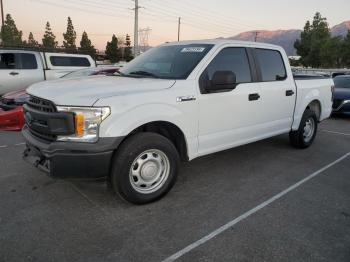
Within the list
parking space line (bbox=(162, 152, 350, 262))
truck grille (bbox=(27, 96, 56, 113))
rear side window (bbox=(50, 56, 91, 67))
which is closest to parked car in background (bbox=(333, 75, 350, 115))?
parking space line (bbox=(162, 152, 350, 262))

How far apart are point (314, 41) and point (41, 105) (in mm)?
46953

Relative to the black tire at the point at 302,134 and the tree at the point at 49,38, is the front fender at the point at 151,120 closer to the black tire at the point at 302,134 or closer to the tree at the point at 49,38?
the black tire at the point at 302,134

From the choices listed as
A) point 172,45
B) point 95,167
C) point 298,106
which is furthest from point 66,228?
point 298,106

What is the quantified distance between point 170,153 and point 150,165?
260mm

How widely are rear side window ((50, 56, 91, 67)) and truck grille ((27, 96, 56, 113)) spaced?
8.08 m

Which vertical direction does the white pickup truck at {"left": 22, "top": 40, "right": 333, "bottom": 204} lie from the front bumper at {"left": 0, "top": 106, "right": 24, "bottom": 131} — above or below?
above

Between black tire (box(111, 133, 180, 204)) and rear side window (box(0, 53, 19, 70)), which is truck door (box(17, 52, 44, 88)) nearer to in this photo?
rear side window (box(0, 53, 19, 70))

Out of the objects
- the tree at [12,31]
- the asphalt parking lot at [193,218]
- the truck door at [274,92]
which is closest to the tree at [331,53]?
the truck door at [274,92]

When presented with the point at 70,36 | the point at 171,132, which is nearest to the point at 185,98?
the point at 171,132

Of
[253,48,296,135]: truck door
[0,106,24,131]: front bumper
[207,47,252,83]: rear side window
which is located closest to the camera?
[207,47,252,83]: rear side window

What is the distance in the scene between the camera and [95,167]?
123 inches

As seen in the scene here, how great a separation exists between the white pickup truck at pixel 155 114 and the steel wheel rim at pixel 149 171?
0.04 feet

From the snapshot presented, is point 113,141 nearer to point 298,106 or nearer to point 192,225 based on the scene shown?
point 192,225

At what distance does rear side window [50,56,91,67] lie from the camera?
1117 centimetres
